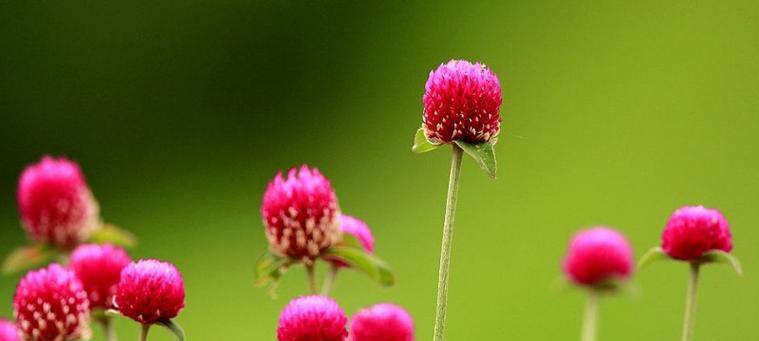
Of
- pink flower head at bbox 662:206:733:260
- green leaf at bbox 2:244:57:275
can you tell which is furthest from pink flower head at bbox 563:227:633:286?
green leaf at bbox 2:244:57:275

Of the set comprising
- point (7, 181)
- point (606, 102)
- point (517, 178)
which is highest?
point (606, 102)

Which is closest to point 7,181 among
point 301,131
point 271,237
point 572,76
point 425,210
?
point 301,131

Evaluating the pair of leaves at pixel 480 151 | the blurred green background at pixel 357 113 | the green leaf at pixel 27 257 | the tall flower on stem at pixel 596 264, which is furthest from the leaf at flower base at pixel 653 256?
the blurred green background at pixel 357 113

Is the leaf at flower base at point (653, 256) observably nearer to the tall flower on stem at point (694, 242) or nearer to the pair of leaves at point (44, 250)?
the tall flower on stem at point (694, 242)

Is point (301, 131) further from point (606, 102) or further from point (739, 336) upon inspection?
point (739, 336)

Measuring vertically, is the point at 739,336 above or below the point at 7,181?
below

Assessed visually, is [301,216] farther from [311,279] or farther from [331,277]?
[331,277]

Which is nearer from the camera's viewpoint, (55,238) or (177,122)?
(55,238)
